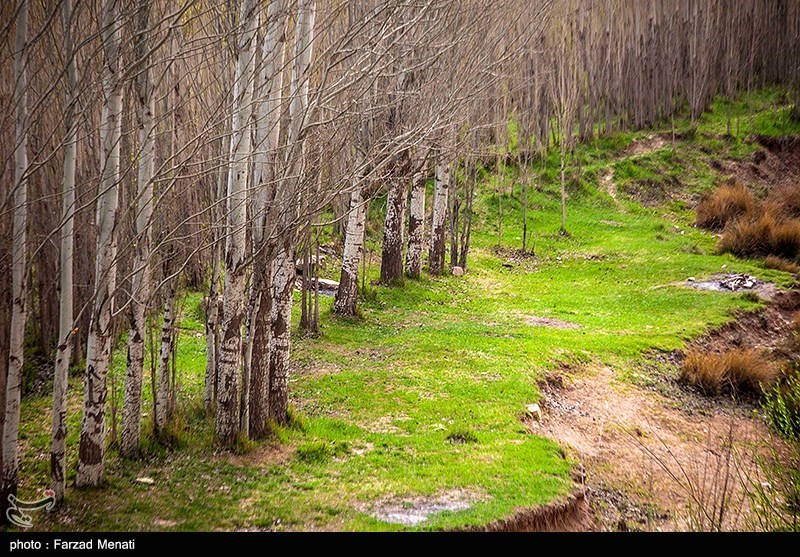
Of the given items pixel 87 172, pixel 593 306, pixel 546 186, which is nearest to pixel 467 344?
pixel 593 306

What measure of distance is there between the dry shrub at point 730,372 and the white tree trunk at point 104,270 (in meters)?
8.37

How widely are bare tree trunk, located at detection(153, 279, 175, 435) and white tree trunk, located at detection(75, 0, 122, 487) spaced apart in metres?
1.00

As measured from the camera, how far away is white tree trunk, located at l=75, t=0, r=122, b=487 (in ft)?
14.2

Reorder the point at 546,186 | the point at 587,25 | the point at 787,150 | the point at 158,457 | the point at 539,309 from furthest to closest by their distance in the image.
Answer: the point at 587,25, the point at 787,150, the point at 546,186, the point at 539,309, the point at 158,457

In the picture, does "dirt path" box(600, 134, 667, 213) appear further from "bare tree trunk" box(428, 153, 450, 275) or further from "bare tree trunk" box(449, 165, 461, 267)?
"bare tree trunk" box(428, 153, 450, 275)

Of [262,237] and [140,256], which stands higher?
[262,237]

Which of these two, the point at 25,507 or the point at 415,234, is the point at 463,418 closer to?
the point at 25,507

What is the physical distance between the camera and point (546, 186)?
24656 mm

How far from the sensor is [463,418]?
7074 millimetres

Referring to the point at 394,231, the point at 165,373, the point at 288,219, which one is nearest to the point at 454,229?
the point at 394,231

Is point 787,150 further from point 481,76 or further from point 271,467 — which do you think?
point 271,467

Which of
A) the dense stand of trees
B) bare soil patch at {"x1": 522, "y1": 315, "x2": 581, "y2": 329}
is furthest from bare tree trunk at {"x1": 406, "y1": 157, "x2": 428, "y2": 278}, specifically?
bare soil patch at {"x1": 522, "y1": 315, "x2": 581, "y2": 329}

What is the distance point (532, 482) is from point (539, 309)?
26.8ft

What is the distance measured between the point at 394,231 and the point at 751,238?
10.5m
